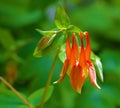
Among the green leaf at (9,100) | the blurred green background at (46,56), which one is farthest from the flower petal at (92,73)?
the blurred green background at (46,56)

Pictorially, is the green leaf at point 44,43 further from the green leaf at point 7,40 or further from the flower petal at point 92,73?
the green leaf at point 7,40

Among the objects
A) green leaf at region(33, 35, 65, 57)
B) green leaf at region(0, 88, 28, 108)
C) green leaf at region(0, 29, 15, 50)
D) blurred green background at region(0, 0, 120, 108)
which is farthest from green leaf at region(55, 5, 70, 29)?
green leaf at region(0, 29, 15, 50)

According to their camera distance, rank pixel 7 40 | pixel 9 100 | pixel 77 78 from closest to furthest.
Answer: pixel 77 78 → pixel 9 100 → pixel 7 40

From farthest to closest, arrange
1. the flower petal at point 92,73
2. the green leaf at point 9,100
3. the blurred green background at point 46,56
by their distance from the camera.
→ the blurred green background at point 46,56 < the green leaf at point 9,100 < the flower petal at point 92,73

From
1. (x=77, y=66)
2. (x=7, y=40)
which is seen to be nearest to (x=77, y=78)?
(x=77, y=66)

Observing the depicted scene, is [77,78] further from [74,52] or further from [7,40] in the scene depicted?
[7,40]

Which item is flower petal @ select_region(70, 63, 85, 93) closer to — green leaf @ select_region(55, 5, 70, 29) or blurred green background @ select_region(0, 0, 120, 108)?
green leaf @ select_region(55, 5, 70, 29)
